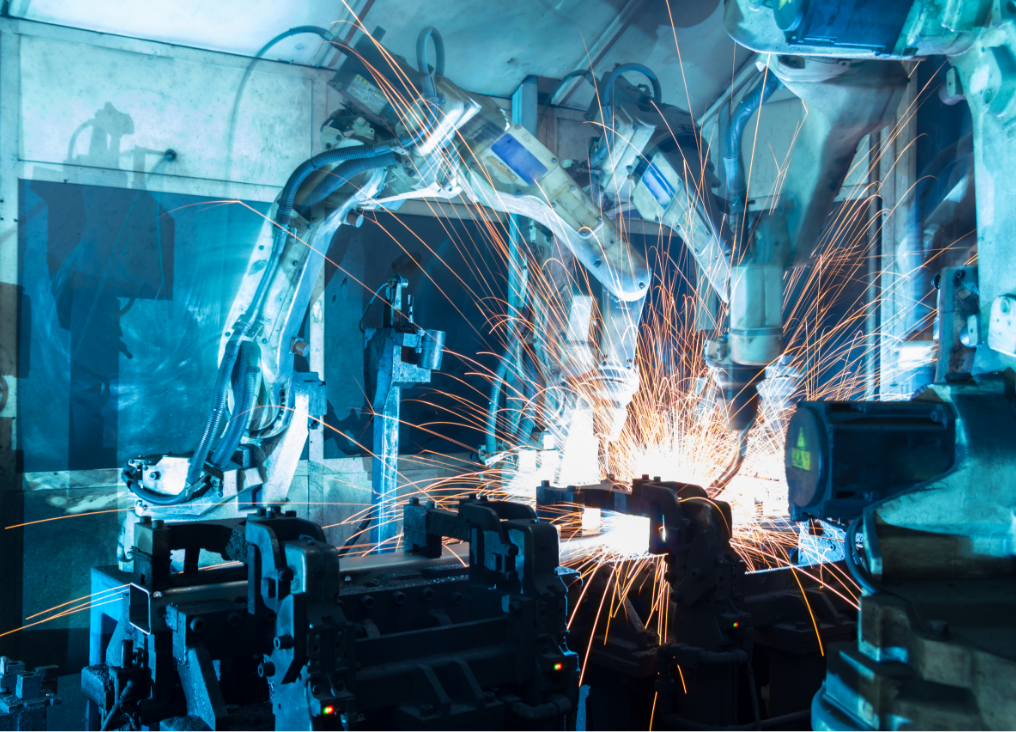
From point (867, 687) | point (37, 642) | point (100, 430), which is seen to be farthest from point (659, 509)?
point (37, 642)

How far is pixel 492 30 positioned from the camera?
571 cm

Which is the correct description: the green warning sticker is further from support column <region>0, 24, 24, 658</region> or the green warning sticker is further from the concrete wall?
support column <region>0, 24, 24, 658</region>

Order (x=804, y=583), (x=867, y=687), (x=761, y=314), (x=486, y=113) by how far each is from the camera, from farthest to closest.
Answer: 1. (x=486, y=113)
2. (x=804, y=583)
3. (x=761, y=314)
4. (x=867, y=687)

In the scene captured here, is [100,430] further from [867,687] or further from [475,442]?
[867,687]

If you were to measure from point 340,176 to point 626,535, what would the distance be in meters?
2.58

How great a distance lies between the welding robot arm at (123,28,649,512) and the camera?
166 inches

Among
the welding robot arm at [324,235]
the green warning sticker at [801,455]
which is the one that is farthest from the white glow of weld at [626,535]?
the green warning sticker at [801,455]

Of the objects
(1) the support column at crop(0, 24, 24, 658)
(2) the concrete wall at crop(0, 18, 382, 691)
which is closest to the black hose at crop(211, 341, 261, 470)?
(2) the concrete wall at crop(0, 18, 382, 691)

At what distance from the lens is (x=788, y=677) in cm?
355

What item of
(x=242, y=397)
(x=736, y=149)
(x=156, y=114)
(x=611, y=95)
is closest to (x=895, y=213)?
(x=611, y=95)

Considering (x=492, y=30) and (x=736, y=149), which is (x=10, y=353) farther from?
(x=736, y=149)

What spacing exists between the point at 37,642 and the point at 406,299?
317 cm

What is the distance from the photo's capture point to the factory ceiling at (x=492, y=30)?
4.95 m

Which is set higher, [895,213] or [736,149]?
[895,213]
